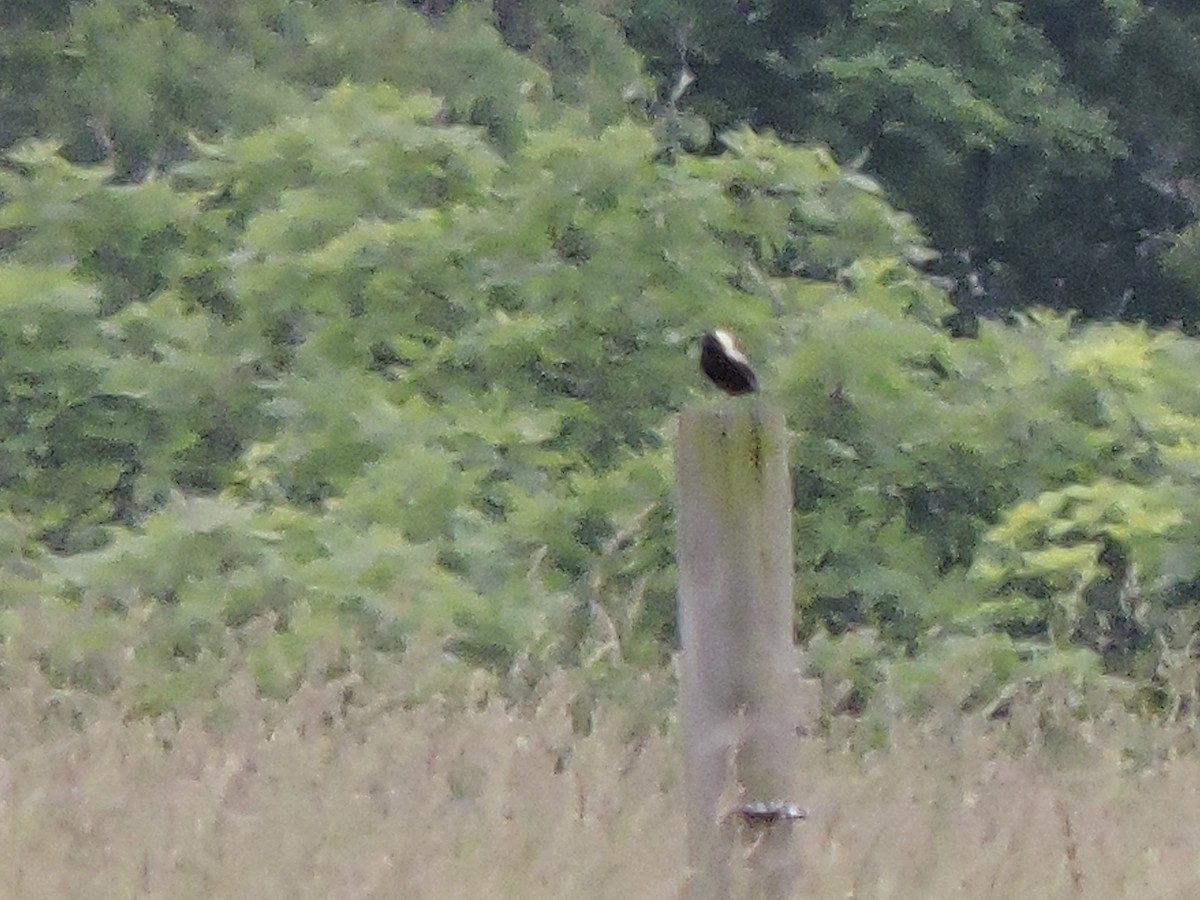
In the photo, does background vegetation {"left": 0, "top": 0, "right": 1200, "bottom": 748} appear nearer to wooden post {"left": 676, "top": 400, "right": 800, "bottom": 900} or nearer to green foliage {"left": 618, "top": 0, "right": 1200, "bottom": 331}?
wooden post {"left": 676, "top": 400, "right": 800, "bottom": 900}

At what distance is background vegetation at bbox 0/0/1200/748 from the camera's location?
5078 millimetres

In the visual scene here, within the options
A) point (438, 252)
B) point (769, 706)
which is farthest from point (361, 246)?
point (769, 706)

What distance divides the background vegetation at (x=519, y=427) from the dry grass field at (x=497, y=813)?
266mm

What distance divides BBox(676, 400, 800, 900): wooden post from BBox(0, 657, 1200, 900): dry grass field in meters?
0.28

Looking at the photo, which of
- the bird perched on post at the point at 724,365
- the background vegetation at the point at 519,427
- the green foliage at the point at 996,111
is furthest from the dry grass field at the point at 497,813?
the green foliage at the point at 996,111

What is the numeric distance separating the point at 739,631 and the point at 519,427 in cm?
400

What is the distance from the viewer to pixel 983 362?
705 cm

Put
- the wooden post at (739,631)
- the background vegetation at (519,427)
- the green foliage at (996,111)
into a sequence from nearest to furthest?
the wooden post at (739,631), the background vegetation at (519,427), the green foliage at (996,111)

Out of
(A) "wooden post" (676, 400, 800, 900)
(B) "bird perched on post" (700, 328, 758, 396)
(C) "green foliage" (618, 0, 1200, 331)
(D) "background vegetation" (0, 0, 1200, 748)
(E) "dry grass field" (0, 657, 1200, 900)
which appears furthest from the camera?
(C) "green foliage" (618, 0, 1200, 331)

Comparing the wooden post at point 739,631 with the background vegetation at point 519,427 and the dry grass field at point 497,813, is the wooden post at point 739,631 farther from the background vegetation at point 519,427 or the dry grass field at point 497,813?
the background vegetation at point 519,427

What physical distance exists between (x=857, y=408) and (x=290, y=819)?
3515mm

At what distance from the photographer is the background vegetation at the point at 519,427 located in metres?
5.08

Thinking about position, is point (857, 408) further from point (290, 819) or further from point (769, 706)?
point (769, 706)

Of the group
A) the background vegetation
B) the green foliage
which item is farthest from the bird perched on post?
the green foliage
